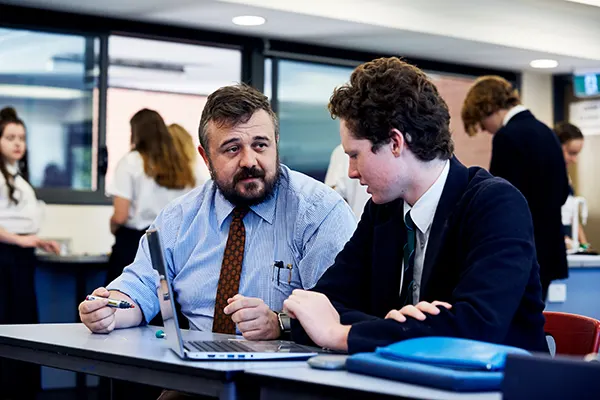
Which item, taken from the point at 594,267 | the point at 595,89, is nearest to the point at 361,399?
the point at 594,267

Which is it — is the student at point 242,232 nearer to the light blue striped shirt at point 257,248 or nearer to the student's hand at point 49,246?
the light blue striped shirt at point 257,248

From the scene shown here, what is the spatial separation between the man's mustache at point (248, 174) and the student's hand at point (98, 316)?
490 mm

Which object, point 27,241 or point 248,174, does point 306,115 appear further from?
point 248,174

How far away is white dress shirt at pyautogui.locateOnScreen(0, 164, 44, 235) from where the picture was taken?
4.56 meters

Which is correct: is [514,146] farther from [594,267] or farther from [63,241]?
[63,241]

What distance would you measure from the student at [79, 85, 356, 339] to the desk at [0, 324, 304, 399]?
0.57ft

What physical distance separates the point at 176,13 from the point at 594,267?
284 centimetres

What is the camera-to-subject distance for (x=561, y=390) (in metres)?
1.04

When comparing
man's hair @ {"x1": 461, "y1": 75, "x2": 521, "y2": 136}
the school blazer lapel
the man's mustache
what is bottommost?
the school blazer lapel

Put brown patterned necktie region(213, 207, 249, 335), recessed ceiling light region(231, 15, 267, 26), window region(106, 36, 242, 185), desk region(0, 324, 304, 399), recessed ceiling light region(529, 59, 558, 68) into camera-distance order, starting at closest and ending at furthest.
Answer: desk region(0, 324, 304, 399)
brown patterned necktie region(213, 207, 249, 335)
recessed ceiling light region(231, 15, 267, 26)
window region(106, 36, 242, 185)
recessed ceiling light region(529, 59, 558, 68)

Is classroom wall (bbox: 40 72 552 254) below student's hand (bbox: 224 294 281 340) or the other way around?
the other way around

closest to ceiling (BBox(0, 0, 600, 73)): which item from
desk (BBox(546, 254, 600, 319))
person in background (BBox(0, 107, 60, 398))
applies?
person in background (BBox(0, 107, 60, 398))

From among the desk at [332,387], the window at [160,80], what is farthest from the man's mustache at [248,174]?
the window at [160,80]

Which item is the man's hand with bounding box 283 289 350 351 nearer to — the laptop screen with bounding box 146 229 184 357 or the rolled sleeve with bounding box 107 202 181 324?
the laptop screen with bounding box 146 229 184 357
